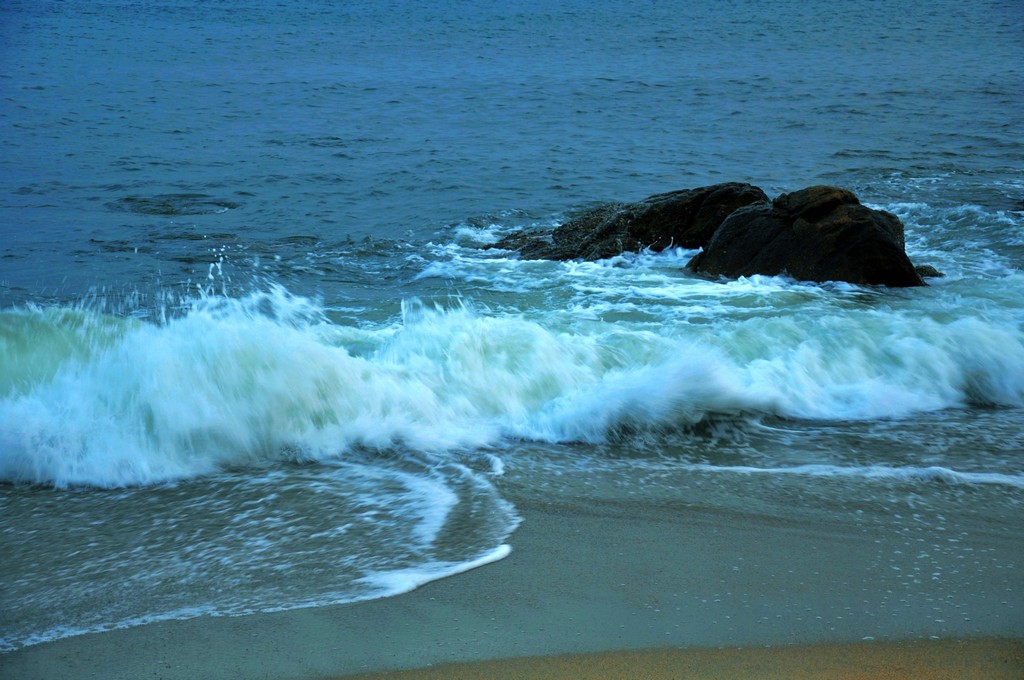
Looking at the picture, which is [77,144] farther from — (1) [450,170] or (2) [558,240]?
(2) [558,240]

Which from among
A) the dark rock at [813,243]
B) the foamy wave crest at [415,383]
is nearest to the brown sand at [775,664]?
the foamy wave crest at [415,383]

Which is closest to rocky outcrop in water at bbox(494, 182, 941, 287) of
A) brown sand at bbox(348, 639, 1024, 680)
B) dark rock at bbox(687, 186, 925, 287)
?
dark rock at bbox(687, 186, 925, 287)

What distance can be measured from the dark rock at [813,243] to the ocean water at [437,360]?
0.27 meters

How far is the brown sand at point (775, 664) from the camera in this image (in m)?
2.69

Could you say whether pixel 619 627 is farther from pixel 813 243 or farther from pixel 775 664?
pixel 813 243

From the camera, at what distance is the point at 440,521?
3715 millimetres

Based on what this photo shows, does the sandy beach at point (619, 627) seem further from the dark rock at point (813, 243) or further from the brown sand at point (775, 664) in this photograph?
the dark rock at point (813, 243)

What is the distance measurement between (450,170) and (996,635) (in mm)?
12010

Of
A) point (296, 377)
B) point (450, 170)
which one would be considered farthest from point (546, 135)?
point (296, 377)

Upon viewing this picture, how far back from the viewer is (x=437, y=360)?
18.1 feet

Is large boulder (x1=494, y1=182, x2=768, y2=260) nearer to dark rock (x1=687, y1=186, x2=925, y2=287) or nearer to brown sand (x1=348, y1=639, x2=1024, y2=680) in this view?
dark rock (x1=687, y1=186, x2=925, y2=287)

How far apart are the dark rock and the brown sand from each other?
5.35m

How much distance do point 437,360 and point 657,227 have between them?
4.52 meters

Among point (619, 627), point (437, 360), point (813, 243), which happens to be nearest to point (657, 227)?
point (813, 243)
